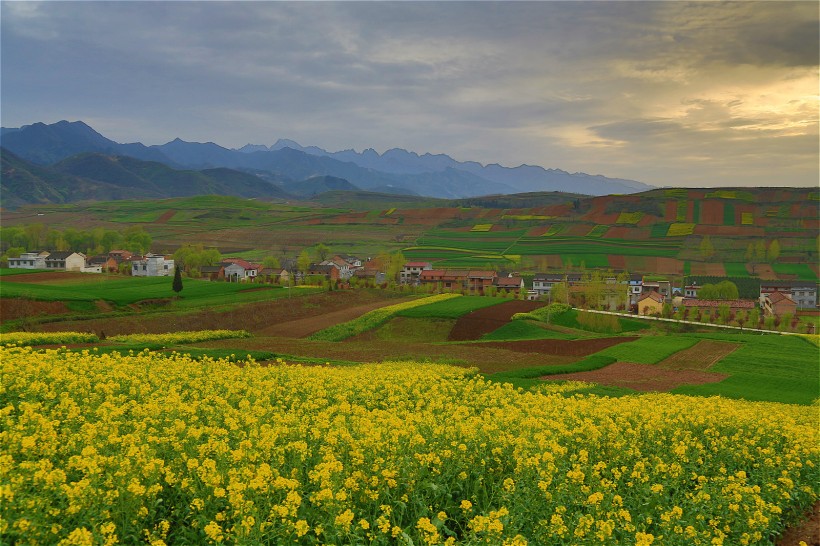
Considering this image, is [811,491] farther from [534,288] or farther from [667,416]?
[534,288]

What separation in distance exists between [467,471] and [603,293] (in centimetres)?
10222

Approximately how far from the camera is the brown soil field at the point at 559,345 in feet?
184

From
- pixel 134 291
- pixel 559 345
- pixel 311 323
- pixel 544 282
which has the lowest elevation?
pixel 559 345

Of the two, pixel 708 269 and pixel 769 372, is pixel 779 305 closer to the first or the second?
pixel 708 269

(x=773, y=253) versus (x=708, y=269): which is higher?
(x=773, y=253)

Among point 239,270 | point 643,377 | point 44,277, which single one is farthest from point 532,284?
point 44,277

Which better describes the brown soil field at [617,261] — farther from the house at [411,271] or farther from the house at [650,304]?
the house at [411,271]

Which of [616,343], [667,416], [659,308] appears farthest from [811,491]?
[659,308]

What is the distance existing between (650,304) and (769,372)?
64.4 m

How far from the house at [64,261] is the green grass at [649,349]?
396 ft

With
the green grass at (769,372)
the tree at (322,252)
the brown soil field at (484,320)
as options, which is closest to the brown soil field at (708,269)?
the brown soil field at (484,320)

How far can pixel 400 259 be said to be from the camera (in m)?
138

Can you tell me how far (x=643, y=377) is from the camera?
142 ft

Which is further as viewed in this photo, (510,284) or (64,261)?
(64,261)
